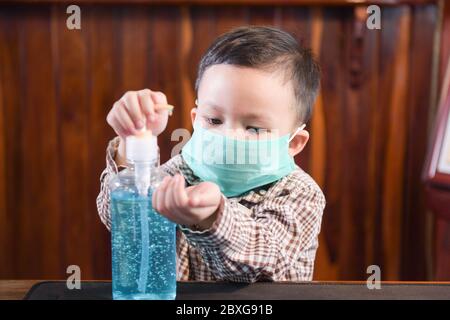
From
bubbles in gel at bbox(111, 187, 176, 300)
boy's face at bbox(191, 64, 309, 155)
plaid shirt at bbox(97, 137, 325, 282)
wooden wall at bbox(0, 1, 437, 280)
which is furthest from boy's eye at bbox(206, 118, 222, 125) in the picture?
wooden wall at bbox(0, 1, 437, 280)

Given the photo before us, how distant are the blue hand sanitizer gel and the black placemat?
5 cm

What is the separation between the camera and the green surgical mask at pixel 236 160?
904 mm

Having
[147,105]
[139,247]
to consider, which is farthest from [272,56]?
[139,247]

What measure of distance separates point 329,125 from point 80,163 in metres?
0.84

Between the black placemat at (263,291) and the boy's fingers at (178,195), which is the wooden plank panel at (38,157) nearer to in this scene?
the black placemat at (263,291)

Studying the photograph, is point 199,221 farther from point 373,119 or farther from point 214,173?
point 373,119

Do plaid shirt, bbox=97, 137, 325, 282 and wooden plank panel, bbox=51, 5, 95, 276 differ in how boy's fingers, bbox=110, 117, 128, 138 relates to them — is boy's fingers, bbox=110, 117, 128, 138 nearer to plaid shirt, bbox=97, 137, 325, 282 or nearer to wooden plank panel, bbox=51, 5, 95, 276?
plaid shirt, bbox=97, 137, 325, 282

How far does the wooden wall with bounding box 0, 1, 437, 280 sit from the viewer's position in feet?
6.38

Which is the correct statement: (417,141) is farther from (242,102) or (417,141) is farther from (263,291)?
(263,291)

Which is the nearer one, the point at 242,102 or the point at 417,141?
the point at 242,102

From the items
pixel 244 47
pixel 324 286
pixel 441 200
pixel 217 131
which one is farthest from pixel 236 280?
pixel 441 200

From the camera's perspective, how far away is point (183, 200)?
23.9 inches

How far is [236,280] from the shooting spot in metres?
0.81

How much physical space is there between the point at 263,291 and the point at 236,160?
228 millimetres
